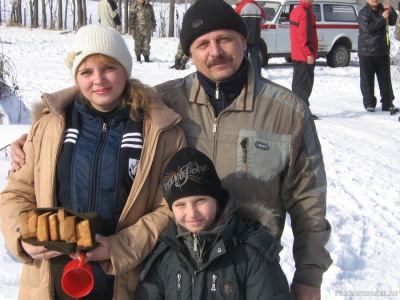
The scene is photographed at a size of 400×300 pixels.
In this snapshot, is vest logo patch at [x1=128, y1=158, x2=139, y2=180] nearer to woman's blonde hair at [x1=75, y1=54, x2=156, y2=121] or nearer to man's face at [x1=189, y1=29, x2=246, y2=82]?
woman's blonde hair at [x1=75, y1=54, x2=156, y2=121]

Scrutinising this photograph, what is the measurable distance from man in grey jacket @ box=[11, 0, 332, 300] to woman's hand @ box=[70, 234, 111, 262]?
1.75 feet

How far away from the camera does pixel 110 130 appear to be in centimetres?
199

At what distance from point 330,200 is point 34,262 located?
136 inches

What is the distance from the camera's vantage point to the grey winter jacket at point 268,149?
205cm

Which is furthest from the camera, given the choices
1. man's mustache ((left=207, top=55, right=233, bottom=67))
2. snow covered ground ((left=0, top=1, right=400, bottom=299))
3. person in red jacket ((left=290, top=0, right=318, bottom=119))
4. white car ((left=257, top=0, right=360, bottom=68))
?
white car ((left=257, top=0, right=360, bottom=68))

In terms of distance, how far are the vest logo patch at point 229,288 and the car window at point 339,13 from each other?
13976mm

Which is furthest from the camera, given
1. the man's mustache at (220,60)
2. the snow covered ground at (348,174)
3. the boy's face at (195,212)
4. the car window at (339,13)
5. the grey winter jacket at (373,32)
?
the car window at (339,13)

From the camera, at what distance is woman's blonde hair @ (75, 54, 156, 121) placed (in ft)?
6.56

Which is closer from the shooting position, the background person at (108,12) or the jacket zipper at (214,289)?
the jacket zipper at (214,289)

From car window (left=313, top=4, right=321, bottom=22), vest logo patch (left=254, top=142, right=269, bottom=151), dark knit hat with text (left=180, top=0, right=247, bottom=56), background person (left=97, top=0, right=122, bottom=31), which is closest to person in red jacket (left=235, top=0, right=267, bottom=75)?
background person (left=97, top=0, right=122, bottom=31)

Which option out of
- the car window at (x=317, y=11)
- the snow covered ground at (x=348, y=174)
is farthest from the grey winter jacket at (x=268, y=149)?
the car window at (x=317, y=11)

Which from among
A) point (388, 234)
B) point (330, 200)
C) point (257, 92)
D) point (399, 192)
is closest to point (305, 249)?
point (257, 92)

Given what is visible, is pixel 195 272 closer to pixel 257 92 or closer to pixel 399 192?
pixel 257 92

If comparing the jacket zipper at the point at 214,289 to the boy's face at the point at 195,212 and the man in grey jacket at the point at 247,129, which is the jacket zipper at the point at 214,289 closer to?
the boy's face at the point at 195,212
